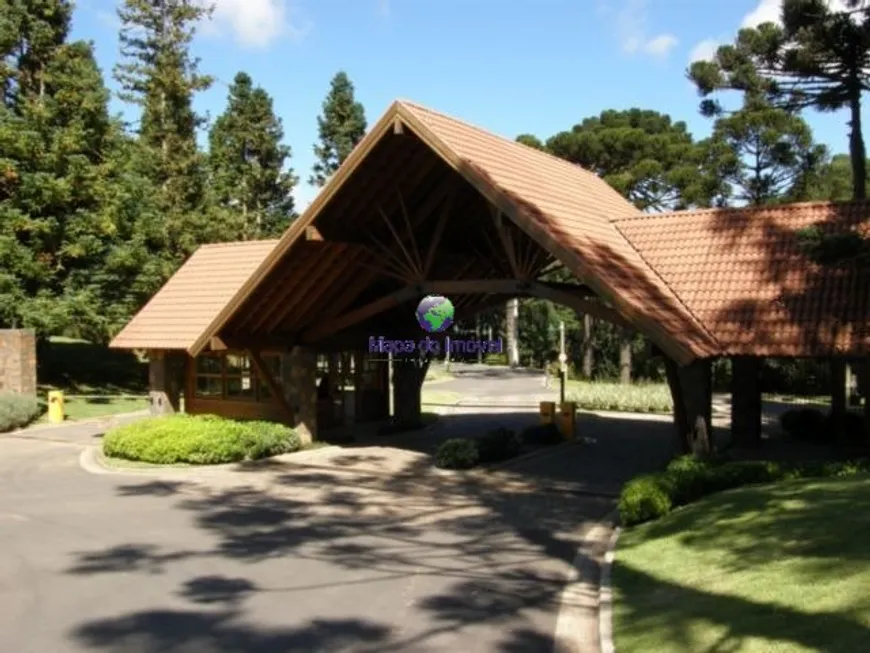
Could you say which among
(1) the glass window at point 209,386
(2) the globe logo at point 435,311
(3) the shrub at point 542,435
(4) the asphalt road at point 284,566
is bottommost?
(4) the asphalt road at point 284,566

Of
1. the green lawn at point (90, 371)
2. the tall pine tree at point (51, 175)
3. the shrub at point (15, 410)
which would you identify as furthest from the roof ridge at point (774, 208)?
the green lawn at point (90, 371)

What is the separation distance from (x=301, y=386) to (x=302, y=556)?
979cm

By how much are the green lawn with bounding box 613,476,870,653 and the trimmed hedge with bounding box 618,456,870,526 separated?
0.35m

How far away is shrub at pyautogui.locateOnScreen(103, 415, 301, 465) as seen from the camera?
1797 cm

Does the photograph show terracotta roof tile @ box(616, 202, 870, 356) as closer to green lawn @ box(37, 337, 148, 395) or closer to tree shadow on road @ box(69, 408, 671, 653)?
tree shadow on road @ box(69, 408, 671, 653)

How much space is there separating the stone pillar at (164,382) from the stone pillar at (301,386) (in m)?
4.62

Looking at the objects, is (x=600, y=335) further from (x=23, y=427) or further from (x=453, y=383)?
(x=23, y=427)

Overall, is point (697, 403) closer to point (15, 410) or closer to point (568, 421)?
point (568, 421)

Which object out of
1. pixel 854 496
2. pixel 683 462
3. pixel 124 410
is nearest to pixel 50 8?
pixel 124 410

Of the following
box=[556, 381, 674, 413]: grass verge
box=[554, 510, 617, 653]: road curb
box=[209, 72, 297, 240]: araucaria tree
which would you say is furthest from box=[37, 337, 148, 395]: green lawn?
box=[554, 510, 617, 653]: road curb

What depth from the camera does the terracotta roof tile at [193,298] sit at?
2219cm

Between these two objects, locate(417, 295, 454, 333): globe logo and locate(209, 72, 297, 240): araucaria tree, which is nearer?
locate(417, 295, 454, 333): globe logo

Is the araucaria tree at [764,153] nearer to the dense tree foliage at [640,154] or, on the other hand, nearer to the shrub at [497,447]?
the dense tree foliage at [640,154]

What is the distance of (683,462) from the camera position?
1323cm
